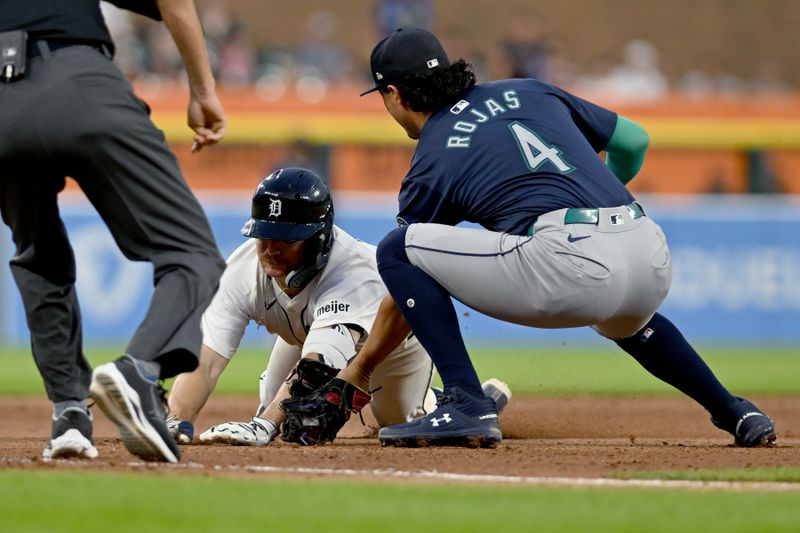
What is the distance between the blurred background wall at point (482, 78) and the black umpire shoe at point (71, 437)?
10.8m

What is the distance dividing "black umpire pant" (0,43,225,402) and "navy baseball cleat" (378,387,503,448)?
1450 mm

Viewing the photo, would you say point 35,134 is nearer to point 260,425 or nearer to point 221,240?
point 260,425

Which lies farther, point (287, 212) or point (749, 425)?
point (287, 212)

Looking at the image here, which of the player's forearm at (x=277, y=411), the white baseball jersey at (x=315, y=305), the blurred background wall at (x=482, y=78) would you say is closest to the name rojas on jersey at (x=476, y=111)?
the white baseball jersey at (x=315, y=305)

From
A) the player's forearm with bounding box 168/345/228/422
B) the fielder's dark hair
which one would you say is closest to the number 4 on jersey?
the fielder's dark hair

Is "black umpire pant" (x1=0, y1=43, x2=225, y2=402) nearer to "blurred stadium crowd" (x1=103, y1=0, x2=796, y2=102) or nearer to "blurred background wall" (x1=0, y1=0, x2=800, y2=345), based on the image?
"blurred background wall" (x1=0, y1=0, x2=800, y2=345)

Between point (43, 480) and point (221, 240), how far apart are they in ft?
39.9

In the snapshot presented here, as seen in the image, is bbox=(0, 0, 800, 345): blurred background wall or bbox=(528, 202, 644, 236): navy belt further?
bbox=(0, 0, 800, 345): blurred background wall

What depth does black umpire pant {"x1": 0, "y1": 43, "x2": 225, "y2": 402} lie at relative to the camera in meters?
4.38

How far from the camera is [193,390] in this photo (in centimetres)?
644

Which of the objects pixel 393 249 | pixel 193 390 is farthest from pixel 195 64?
pixel 193 390

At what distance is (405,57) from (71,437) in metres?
2.22

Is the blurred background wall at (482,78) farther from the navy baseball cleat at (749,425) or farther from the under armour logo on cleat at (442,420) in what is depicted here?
the under armour logo on cleat at (442,420)

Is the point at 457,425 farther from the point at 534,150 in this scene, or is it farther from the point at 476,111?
the point at 476,111
